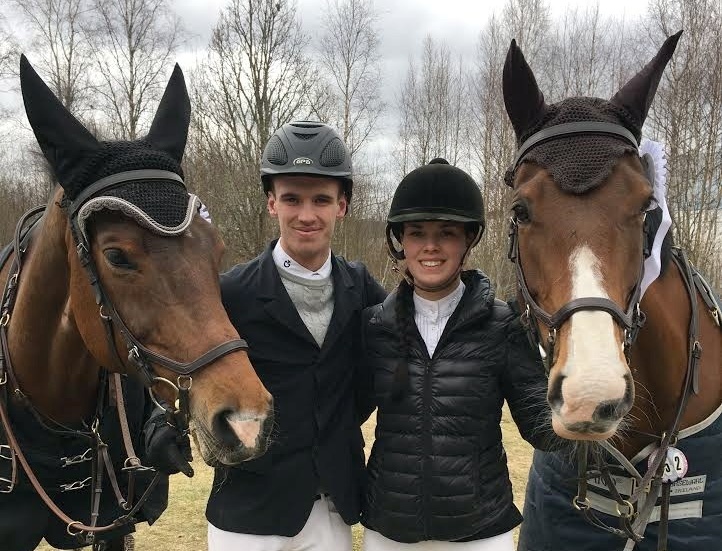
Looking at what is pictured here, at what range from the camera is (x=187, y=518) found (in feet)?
18.0

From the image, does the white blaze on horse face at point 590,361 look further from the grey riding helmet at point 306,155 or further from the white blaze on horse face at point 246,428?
the grey riding helmet at point 306,155

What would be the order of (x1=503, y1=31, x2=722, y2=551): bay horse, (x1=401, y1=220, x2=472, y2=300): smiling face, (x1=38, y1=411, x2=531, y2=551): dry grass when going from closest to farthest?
(x1=503, y1=31, x2=722, y2=551): bay horse < (x1=401, y1=220, x2=472, y2=300): smiling face < (x1=38, y1=411, x2=531, y2=551): dry grass

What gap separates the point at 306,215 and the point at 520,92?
3.46 ft

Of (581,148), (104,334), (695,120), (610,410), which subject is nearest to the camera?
(610,410)

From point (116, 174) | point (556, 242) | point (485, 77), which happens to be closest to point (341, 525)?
point (556, 242)

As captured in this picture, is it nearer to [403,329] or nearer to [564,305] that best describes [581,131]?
[564,305]

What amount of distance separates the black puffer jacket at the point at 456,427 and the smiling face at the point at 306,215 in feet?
1.61

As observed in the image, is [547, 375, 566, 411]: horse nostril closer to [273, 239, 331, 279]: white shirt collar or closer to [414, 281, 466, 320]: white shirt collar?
[414, 281, 466, 320]: white shirt collar

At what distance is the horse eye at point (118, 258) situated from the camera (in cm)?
198

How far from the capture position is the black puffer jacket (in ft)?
7.21

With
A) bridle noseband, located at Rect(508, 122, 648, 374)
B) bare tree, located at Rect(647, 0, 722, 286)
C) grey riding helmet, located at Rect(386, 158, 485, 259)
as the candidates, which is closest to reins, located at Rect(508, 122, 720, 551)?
bridle noseband, located at Rect(508, 122, 648, 374)

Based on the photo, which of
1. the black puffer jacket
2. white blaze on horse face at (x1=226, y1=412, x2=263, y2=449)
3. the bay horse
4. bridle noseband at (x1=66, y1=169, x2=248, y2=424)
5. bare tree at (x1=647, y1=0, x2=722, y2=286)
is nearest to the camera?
the bay horse

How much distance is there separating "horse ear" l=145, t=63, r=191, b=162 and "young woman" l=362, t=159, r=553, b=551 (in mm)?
990

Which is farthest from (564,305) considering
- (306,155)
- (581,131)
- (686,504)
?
(306,155)
